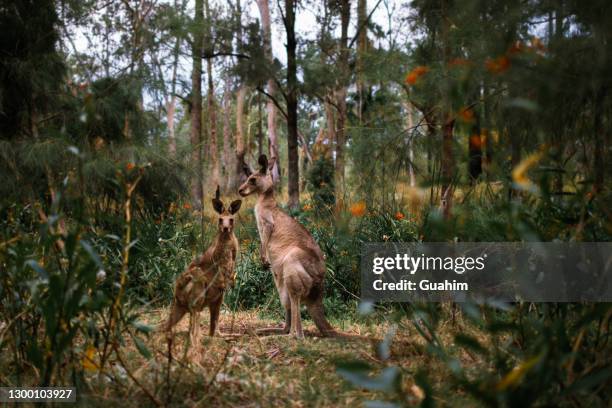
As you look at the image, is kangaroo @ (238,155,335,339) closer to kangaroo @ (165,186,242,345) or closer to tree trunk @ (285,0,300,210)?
kangaroo @ (165,186,242,345)

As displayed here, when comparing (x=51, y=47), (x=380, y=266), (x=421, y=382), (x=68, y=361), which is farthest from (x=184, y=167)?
(x=421, y=382)

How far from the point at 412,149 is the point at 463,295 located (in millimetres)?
1422

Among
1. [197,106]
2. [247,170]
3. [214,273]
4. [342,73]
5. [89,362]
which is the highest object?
[342,73]

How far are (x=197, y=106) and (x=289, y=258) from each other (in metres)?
8.01

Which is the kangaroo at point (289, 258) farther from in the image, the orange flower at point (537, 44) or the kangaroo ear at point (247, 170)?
the orange flower at point (537, 44)

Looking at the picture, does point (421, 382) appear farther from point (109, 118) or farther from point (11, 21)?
point (11, 21)

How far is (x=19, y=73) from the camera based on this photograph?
599 cm

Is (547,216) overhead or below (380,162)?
below

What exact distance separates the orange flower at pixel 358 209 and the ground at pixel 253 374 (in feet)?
5.54

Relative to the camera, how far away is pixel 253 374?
2.82m

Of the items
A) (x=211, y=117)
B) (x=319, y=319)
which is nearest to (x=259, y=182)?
(x=319, y=319)

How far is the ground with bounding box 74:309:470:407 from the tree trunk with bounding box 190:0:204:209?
3.92 m

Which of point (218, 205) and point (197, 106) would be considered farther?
point (197, 106)

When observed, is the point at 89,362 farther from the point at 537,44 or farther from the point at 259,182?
the point at 259,182
